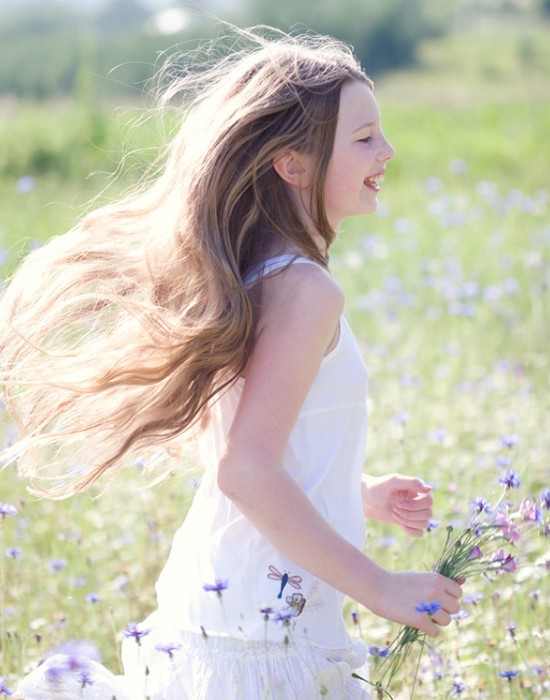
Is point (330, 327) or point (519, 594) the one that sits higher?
point (330, 327)

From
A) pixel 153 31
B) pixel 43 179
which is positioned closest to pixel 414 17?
pixel 153 31

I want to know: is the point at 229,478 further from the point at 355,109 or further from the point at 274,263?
the point at 355,109

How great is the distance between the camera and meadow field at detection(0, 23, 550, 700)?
7.66ft

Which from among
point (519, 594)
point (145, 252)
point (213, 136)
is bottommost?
point (519, 594)

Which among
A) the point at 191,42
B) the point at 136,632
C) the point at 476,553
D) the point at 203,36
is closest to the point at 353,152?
the point at 476,553

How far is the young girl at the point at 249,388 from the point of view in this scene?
165 centimetres

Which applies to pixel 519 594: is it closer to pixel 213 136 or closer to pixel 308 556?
pixel 308 556

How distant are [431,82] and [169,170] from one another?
21199 mm

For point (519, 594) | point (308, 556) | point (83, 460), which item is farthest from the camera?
point (519, 594)

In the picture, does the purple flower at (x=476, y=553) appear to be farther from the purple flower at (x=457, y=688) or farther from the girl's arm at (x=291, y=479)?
the purple flower at (x=457, y=688)

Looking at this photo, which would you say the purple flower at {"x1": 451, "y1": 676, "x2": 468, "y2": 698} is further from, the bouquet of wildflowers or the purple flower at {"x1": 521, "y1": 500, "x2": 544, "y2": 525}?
the purple flower at {"x1": 521, "y1": 500, "x2": 544, "y2": 525}

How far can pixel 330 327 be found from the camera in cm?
169

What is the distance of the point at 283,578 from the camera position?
1.73 meters

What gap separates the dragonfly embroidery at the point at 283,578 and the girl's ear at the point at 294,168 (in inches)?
24.2
